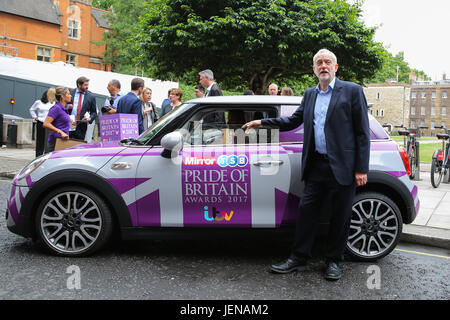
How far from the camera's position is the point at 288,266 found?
13.1 feet

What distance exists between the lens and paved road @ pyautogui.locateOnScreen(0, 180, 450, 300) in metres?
3.45

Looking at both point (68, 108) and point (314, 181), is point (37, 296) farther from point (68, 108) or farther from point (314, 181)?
point (68, 108)

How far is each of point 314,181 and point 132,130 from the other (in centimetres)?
332

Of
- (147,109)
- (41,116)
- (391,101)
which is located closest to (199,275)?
(147,109)

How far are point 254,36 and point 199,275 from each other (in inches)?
500

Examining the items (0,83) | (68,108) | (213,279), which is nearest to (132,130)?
(68,108)

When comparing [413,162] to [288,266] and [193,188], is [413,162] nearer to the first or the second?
[288,266]

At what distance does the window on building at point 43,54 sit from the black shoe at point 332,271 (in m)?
40.1

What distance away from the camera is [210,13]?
52.5 feet

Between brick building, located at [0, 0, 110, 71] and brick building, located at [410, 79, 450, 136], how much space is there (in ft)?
249

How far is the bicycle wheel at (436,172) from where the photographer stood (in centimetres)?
967

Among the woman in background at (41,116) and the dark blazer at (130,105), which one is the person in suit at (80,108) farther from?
the woman in background at (41,116)
